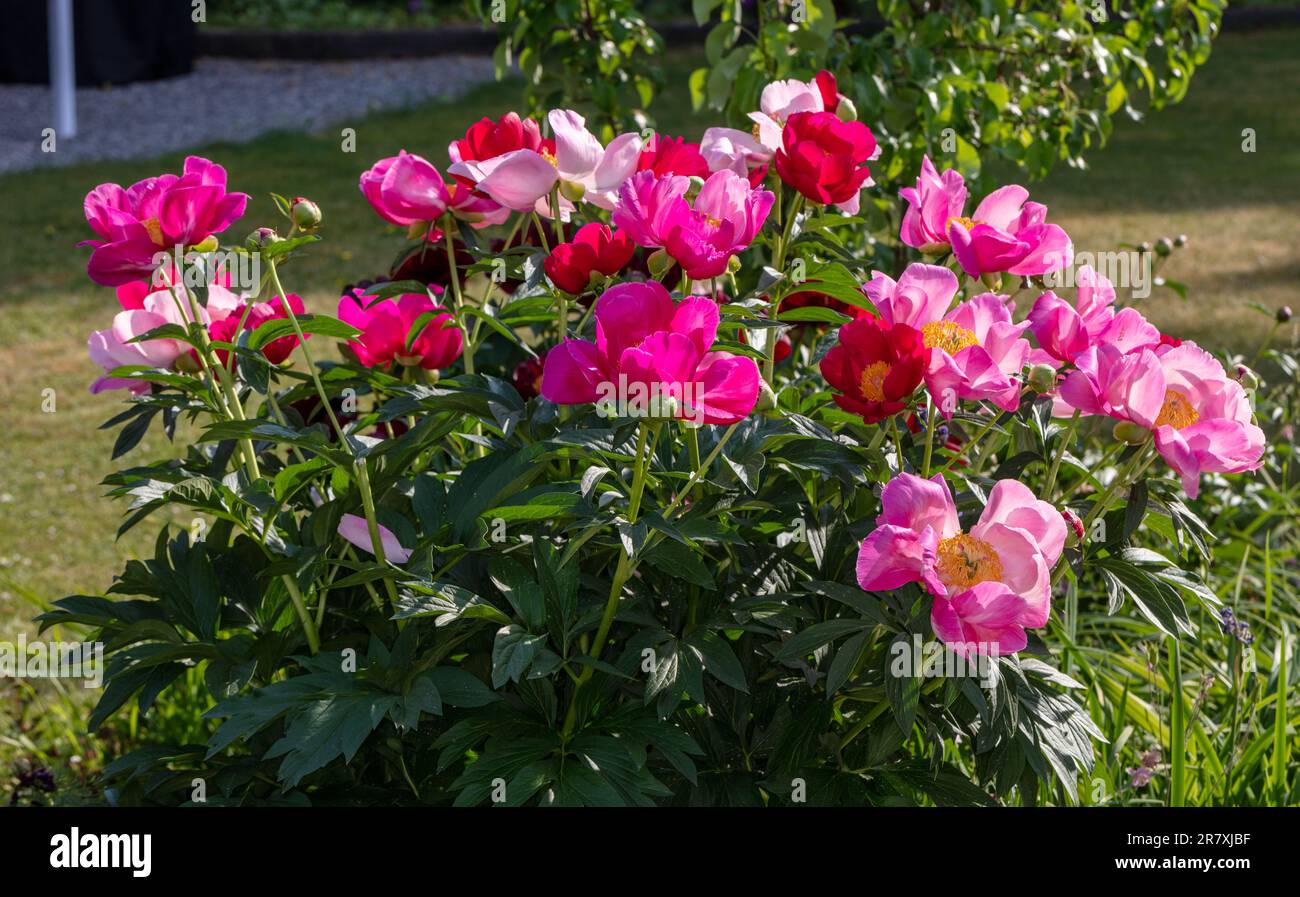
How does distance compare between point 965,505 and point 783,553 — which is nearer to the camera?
point 965,505

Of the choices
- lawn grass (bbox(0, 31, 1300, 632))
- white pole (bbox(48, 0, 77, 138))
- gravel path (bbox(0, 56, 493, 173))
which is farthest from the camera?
gravel path (bbox(0, 56, 493, 173))

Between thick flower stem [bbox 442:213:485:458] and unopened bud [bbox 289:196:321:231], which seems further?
thick flower stem [bbox 442:213:485:458]

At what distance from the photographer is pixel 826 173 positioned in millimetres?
1601

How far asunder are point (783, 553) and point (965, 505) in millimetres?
214

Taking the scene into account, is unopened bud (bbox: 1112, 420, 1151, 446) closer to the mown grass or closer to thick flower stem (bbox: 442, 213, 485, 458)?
thick flower stem (bbox: 442, 213, 485, 458)

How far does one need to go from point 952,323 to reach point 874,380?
11 centimetres

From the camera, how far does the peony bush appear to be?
1342 mm

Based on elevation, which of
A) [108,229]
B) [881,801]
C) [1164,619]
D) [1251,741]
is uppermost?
[108,229]

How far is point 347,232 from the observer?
6.21 metres

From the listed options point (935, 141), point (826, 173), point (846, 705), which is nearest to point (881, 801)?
point (846, 705)

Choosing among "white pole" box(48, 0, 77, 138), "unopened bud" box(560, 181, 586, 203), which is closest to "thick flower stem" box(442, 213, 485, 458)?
"unopened bud" box(560, 181, 586, 203)

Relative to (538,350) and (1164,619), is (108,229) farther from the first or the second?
(1164,619)

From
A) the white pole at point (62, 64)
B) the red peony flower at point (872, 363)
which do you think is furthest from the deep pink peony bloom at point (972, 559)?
the white pole at point (62, 64)

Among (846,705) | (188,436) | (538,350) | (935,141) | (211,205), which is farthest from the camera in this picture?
(188,436)
